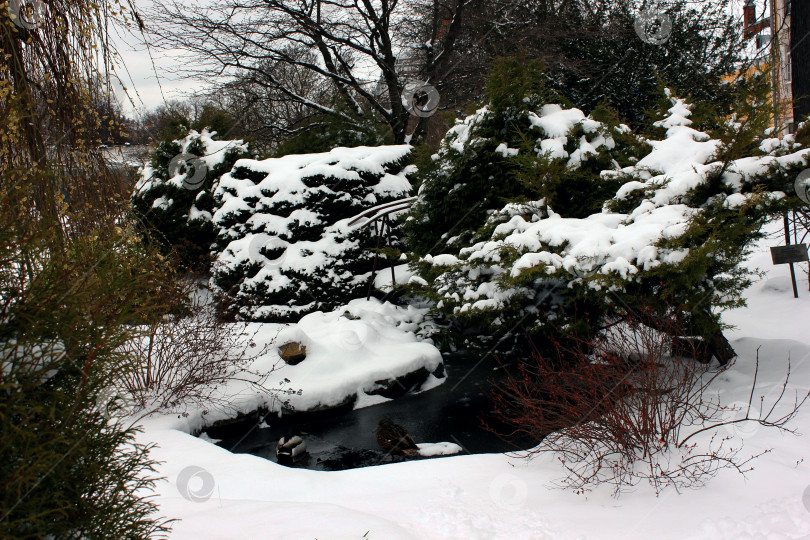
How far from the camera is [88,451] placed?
190 centimetres

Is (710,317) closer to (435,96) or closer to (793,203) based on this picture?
(793,203)

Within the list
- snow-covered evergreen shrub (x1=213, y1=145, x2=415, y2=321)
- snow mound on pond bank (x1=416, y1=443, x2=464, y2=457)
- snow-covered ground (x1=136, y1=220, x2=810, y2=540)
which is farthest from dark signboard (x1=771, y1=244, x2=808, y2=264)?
snow-covered evergreen shrub (x1=213, y1=145, x2=415, y2=321)

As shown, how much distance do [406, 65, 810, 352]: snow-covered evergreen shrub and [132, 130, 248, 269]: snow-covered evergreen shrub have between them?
6279mm

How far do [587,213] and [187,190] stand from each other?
957 centimetres

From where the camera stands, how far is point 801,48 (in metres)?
7.98

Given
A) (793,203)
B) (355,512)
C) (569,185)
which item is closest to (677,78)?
(569,185)

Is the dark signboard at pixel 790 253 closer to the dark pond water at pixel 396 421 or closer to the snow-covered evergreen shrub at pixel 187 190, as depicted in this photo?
the dark pond water at pixel 396 421

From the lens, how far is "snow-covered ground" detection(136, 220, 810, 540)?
126 inches

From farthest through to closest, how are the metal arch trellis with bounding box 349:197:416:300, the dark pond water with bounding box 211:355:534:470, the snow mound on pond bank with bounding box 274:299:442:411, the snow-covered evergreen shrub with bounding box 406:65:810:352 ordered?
the metal arch trellis with bounding box 349:197:416:300 → the snow mound on pond bank with bounding box 274:299:442:411 → the dark pond water with bounding box 211:355:534:470 → the snow-covered evergreen shrub with bounding box 406:65:810:352

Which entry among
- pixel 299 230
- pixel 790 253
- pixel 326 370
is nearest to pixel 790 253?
pixel 790 253

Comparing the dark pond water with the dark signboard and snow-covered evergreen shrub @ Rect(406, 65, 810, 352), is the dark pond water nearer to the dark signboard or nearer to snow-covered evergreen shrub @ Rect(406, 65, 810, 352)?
snow-covered evergreen shrub @ Rect(406, 65, 810, 352)

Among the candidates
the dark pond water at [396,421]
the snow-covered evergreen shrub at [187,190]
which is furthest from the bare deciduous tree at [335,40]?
the dark pond water at [396,421]

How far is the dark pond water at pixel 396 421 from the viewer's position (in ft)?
18.4

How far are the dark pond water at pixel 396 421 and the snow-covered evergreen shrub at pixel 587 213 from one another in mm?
963
